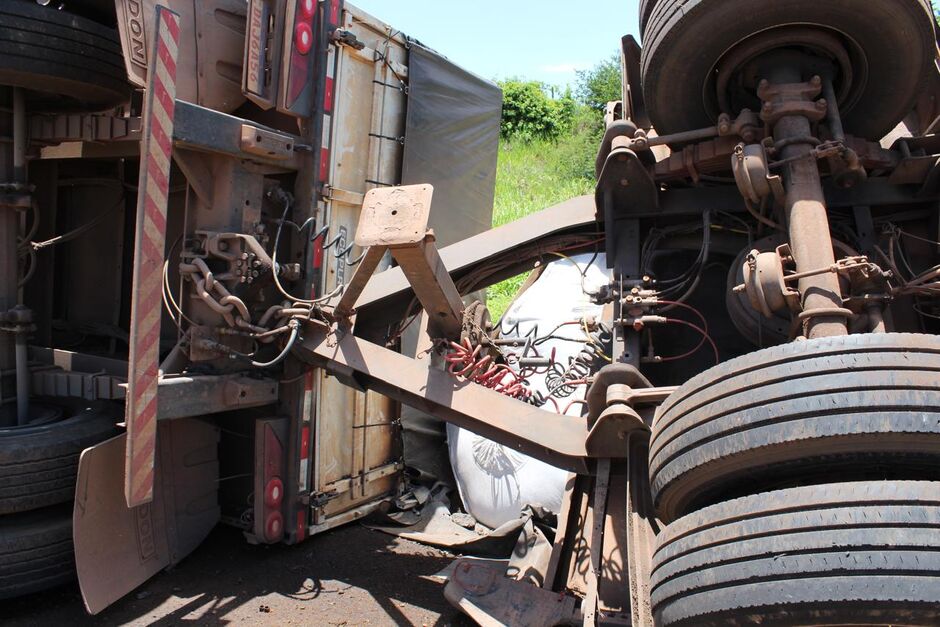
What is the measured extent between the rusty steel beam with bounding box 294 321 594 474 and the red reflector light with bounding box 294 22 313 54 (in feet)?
4.52

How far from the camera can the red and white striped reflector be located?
288 cm

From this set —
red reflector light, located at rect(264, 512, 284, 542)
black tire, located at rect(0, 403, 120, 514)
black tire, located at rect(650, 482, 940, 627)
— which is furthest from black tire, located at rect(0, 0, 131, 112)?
black tire, located at rect(650, 482, 940, 627)

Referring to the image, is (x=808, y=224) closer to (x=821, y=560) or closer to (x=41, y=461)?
(x=821, y=560)

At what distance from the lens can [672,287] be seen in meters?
3.52

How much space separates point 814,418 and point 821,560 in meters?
0.32

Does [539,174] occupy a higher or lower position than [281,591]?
higher

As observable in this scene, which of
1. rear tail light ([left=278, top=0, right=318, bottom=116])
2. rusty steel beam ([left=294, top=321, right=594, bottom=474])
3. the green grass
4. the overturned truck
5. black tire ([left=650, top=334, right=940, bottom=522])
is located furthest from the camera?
the green grass

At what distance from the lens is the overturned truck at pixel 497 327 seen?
5.92ft

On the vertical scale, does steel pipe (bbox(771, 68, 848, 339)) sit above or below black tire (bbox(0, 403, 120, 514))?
above

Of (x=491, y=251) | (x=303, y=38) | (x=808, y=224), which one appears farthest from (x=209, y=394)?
(x=808, y=224)

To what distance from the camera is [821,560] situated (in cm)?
160

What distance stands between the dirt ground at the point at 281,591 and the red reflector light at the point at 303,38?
103 inches

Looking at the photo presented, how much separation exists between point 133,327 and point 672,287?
230cm

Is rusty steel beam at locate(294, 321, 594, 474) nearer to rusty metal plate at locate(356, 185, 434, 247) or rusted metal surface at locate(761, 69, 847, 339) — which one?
rusty metal plate at locate(356, 185, 434, 247)
